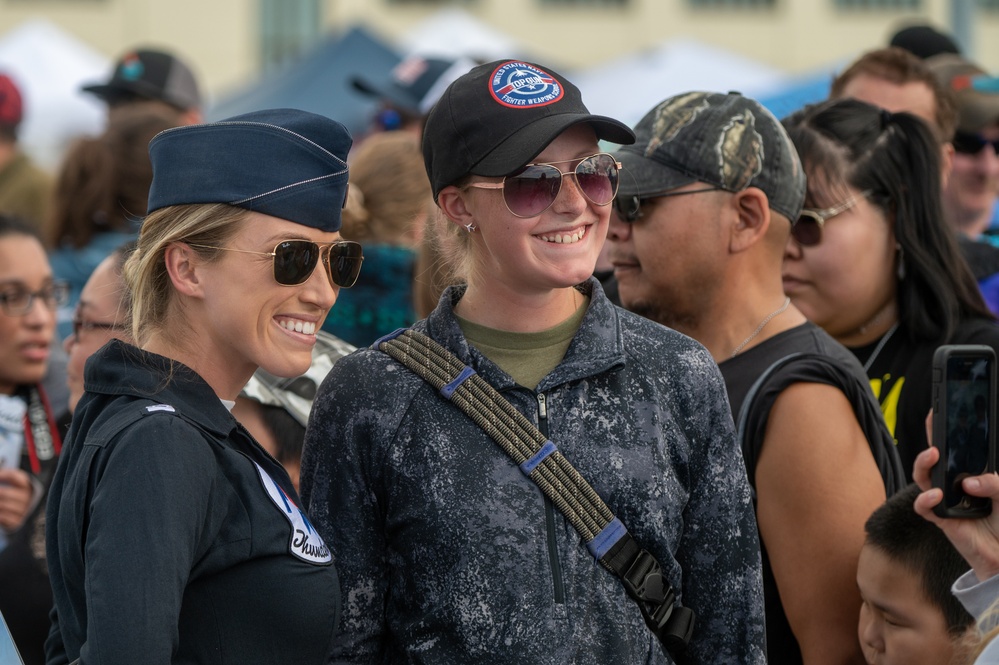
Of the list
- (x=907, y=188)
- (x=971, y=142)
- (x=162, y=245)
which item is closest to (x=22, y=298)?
(x=162, y=245)

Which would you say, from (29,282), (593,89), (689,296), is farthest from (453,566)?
(593,89)

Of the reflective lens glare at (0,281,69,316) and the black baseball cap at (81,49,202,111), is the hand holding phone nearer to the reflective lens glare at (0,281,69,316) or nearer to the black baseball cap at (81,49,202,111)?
the reflective lens glare at (0,281,69,316)

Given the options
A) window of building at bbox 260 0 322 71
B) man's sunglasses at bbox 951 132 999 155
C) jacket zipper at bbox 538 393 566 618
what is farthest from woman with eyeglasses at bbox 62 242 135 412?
window of building at bbox 260 0 322 71

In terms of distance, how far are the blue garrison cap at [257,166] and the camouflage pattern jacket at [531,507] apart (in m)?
0.37

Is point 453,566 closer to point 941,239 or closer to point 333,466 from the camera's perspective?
point 333,466

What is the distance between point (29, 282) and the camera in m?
4.39

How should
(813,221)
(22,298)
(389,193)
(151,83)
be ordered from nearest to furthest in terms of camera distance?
(813,221), (22,298), (389,193), (151,83)

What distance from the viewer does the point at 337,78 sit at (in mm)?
12797

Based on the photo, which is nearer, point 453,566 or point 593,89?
point 453,566

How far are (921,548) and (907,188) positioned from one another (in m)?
1.26

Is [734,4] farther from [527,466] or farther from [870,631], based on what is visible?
[527,466]

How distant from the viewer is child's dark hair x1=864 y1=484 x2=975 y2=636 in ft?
9.32

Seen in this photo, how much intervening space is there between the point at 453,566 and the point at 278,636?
37 centimetres

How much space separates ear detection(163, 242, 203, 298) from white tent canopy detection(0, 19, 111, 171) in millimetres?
10413
